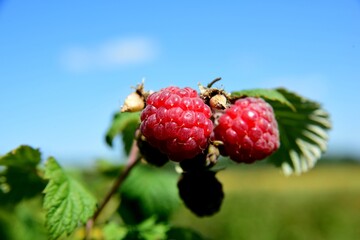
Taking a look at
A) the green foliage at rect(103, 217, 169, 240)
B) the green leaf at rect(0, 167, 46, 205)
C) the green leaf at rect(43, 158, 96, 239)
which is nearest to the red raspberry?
the green leaf at rect(43, 158, 96, 239)

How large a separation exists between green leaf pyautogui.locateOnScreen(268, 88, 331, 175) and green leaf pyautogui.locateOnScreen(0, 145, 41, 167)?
0.90 meters

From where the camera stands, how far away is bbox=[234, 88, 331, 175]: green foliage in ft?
6.16

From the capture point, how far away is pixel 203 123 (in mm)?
1265

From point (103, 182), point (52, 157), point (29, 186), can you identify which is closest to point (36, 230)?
point (103, 182)

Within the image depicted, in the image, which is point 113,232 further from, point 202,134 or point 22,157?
point 202,134

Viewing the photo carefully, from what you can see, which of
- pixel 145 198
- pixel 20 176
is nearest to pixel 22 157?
pixel 20 176

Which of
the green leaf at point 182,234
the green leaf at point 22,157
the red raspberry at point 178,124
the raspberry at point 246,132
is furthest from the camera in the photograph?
the green leaf at point 182,234

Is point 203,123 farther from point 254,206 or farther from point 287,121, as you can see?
point 254,206

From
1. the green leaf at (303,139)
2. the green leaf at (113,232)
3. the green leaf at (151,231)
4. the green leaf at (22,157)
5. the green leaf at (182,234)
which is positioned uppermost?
the green leaf at (22,157)

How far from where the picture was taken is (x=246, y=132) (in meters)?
1.38

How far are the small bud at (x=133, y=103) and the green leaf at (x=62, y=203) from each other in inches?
14.5

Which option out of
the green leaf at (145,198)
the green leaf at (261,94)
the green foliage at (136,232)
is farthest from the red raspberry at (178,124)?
the green leaf at (145,198)

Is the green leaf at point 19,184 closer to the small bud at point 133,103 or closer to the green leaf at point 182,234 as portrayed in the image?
the green leaf at point 182,234

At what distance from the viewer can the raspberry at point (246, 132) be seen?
1366mm
